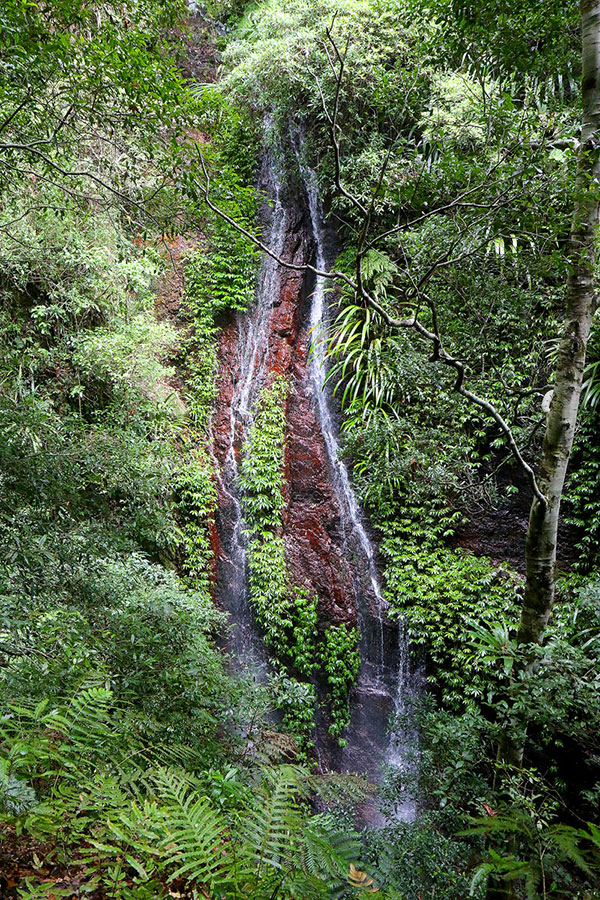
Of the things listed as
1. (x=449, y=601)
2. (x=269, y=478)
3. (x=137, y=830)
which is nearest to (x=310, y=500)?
(x=269, y=478)

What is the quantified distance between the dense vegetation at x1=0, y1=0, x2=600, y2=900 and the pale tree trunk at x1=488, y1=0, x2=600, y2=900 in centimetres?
11

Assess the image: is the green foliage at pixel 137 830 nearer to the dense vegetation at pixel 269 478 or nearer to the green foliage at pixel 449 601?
the dense vegetation at pixel 269 478

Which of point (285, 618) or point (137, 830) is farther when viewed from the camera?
point (285, 618)

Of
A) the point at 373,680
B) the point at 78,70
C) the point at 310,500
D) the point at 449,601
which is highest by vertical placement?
the point at 78,70

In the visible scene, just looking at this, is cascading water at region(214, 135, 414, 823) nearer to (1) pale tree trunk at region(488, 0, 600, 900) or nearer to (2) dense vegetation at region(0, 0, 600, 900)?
(2) dense vegetation at region(0, 0, 600, 900)

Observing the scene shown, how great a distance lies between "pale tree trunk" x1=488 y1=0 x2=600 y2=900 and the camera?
2.79 m

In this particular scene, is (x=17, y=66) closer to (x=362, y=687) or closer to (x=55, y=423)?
(x=55, y=423)

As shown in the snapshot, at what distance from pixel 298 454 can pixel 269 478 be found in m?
0.62

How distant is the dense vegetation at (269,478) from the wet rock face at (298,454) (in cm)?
22

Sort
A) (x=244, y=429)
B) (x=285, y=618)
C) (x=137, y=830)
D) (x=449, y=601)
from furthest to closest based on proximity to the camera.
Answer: (x=244, y=429) < (x=285, y=618) < (x=449, y=601) < (x=137, y=830)

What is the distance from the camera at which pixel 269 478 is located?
7.03m

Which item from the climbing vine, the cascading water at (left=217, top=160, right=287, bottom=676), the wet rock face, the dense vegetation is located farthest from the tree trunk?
the wet rock face

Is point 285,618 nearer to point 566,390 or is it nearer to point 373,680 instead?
point 373,680

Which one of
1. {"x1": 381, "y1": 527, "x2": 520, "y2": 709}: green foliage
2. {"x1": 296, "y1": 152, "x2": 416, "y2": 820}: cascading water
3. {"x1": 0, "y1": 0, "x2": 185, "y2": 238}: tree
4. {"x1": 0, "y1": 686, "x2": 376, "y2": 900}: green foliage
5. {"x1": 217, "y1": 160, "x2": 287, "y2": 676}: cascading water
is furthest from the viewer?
{"x1": 217, "y1": 160, "x2": 287, "y2": 676}: cascading water
